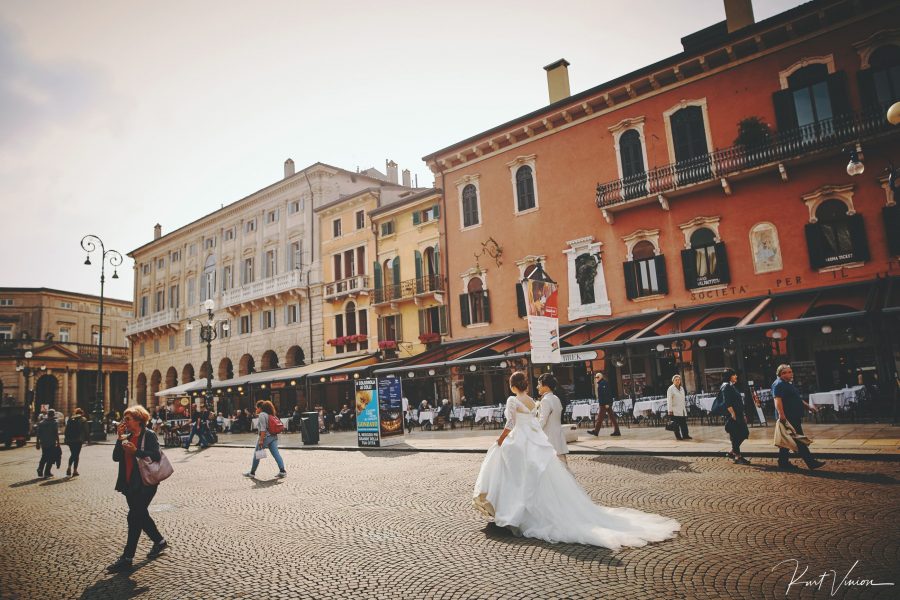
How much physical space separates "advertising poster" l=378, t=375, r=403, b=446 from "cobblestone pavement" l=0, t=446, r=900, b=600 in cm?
626

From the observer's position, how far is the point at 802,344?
17531mm

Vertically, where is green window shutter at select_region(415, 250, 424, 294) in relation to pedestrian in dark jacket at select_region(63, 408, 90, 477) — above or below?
above

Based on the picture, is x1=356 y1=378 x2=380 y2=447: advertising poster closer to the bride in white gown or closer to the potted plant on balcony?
the bride in white gown

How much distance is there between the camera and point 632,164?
20.7 meters

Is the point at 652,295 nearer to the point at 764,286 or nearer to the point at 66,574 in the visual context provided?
the point at 764,286

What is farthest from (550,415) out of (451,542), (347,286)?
(347,286)

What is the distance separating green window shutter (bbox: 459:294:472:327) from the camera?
25.0m

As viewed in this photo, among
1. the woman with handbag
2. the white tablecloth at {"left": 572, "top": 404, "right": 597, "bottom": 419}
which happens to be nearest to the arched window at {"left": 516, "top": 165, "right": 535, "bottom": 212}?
the white tablecloth at {"left": 572, "top": 404, "right": 597, "bottom": 419}

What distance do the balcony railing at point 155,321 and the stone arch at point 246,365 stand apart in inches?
376

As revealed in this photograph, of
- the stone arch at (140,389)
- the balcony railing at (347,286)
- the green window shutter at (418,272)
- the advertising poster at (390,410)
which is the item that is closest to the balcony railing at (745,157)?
the green window shutter at (418,272)

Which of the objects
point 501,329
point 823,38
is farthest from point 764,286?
point 501,329

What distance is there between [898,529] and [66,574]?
7.94 m

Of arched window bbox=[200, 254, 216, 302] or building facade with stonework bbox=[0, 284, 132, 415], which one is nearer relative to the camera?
arched window bbox=[200, 254, 216, 302]
